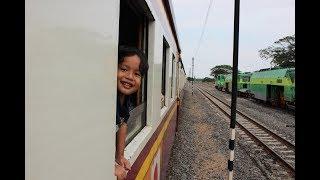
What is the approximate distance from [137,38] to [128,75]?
122 centimetres

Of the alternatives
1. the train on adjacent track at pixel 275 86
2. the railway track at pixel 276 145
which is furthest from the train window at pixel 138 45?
the train on adjacent track at pixel 275 86

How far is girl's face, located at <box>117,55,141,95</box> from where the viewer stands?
2.42m

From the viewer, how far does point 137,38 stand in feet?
11.8

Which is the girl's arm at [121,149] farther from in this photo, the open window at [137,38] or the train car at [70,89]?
the open window at [137,38]

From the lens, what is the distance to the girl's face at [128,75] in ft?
7.93

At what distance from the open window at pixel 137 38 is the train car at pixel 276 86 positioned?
59.5 ft

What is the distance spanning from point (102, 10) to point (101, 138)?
0.52 m

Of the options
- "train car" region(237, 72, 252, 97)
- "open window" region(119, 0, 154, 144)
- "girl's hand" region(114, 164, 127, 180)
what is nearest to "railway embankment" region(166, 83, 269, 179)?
"open window" region(119, 0, 154, 144)

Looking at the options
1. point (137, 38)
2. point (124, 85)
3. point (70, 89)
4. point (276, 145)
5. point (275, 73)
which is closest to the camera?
point (70, 89)

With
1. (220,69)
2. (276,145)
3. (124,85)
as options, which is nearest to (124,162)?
(124,85)

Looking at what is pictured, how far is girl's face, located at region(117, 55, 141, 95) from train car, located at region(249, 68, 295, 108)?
19.5 metres

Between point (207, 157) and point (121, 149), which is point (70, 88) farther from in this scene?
point (207, 157)

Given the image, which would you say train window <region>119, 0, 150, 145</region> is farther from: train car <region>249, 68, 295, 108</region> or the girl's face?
train car <region>249, 68, 295, 108</region>

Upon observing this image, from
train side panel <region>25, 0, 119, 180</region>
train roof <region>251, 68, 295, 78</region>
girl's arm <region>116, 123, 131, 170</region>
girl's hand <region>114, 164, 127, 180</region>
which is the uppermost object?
train roof <region>251, 68, 295, 78</region>
